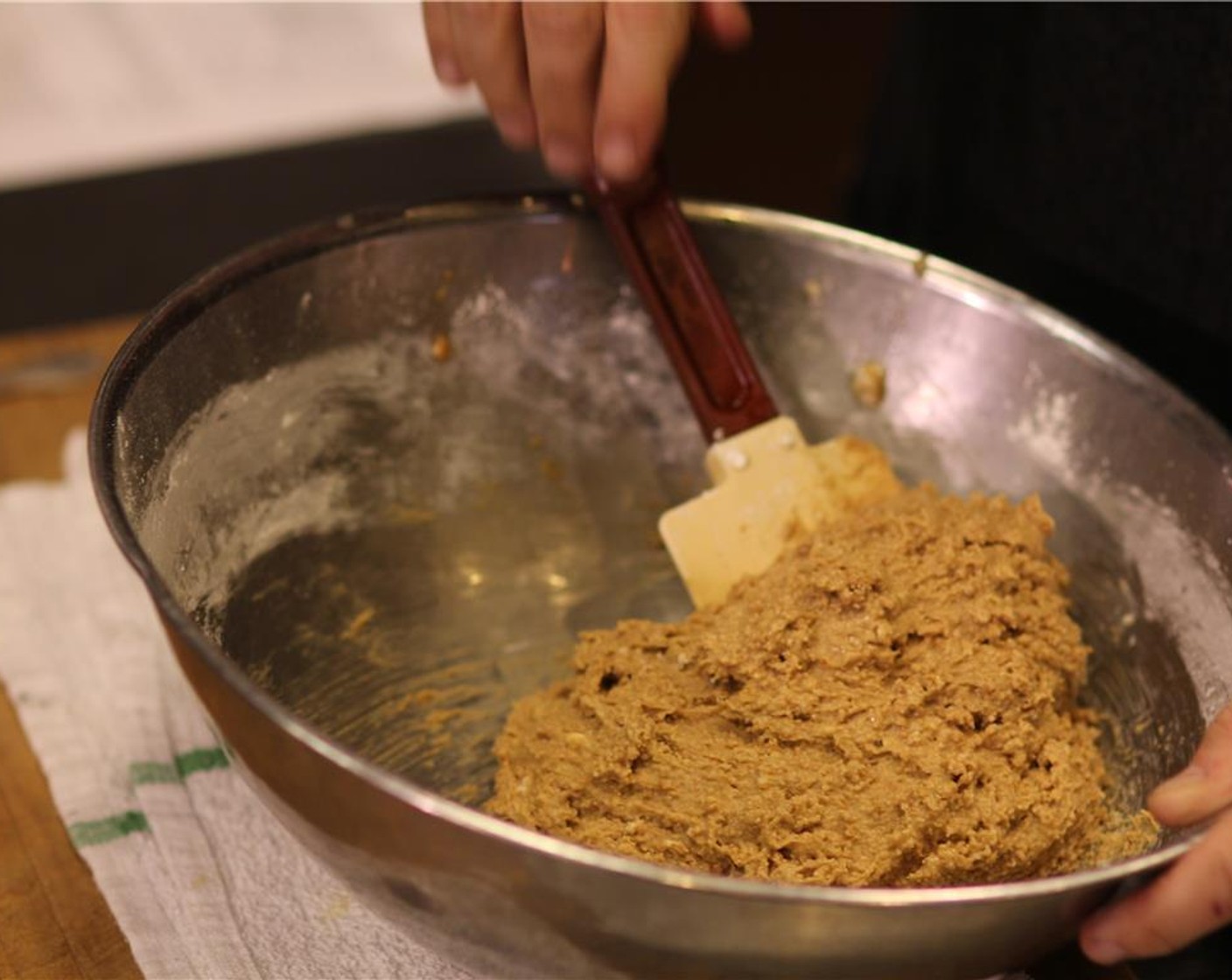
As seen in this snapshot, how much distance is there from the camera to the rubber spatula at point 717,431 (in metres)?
0.91

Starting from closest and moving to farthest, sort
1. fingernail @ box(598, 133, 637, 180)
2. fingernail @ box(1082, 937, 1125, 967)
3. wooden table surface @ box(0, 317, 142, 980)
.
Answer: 1. fingernail @ box(1082, 937, 1125, 967)
2. wooden table surface @ box(0, 317, 142, 980)
3. fingernail @ box(598, 133, 637, 180)

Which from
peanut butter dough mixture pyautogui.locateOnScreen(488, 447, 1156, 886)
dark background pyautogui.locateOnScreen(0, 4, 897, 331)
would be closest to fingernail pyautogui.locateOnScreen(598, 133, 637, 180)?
peanut butter dough mixture pyautogui.locateOnScreen(488, 447, 1156, 886)

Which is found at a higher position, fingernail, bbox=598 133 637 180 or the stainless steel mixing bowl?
fingernail, bbox=598 133 637 180

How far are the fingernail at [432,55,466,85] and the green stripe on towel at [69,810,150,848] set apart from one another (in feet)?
1.81

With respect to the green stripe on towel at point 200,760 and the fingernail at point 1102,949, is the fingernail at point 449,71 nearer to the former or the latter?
the green stripe on towel at point 200,760

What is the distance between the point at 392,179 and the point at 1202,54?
44.5 inches

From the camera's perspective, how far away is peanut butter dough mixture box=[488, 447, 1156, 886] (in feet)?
2.34

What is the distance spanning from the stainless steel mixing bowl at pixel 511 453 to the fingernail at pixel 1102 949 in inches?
0.8

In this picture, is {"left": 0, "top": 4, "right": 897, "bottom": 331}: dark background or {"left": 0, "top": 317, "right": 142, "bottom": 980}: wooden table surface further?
{"left": 0, "top": 4, "right": 897, "bottom": 331}: dark background

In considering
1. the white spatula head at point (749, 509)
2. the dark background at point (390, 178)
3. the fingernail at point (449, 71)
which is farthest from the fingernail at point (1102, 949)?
the dark background at point (390, 178)

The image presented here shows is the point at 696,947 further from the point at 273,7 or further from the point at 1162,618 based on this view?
the point at 273,7

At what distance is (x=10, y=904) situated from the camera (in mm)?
749

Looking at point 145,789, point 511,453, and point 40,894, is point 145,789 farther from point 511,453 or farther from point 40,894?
point 511,453

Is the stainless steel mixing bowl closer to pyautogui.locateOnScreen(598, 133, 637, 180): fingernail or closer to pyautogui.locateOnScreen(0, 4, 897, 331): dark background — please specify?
pyautogui.locateOnScreen(598, 133, 637, 180): fingernail
